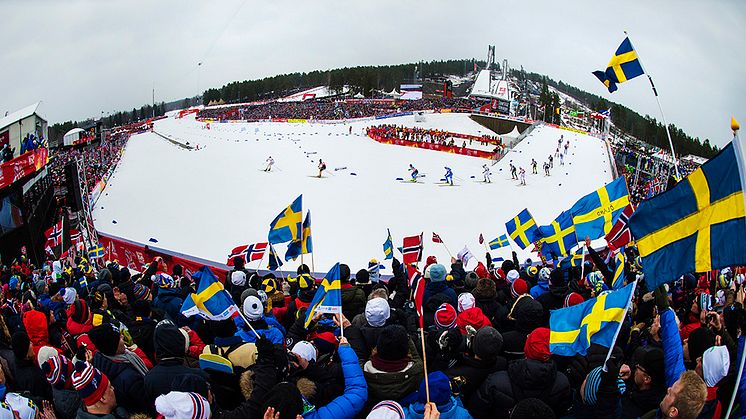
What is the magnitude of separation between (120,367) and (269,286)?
3116mm

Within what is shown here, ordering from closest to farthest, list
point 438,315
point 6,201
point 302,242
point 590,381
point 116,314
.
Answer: point 590,381 < point 438,315 < point 116,314 < point 302,242 < point 6,201

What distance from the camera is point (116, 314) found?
216 inches

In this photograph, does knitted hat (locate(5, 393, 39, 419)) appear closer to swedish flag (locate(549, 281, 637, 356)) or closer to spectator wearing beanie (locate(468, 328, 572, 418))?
spectator wearing beanie (locate(468, 328, 572, 418))

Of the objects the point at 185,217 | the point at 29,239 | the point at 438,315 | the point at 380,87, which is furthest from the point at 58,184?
the point at 380,87

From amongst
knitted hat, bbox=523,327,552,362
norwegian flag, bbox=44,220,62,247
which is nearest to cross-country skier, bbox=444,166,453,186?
norwegian flag, bbox=44,220,62,247

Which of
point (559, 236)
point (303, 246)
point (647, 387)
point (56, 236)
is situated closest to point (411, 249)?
point (303, 246)

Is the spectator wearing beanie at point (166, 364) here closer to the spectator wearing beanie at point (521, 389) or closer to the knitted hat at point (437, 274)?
the spectator wearing beanie at point (521, 389)

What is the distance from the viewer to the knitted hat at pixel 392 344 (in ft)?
10.0

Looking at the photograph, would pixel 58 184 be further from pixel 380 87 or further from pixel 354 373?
pixel 380 87

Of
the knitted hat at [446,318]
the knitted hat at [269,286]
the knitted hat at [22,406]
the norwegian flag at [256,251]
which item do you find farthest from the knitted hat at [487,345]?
the norwegian flag at [256,251]

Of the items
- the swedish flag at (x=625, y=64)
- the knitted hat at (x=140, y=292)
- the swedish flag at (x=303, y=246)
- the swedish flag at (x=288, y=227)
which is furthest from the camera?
the swedish flag at (x=288, y=227)

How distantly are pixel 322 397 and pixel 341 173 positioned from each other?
22289 mm

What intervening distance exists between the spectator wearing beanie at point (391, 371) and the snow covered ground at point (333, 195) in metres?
9.93

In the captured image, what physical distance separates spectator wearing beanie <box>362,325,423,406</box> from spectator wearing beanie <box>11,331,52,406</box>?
8.47 feet
